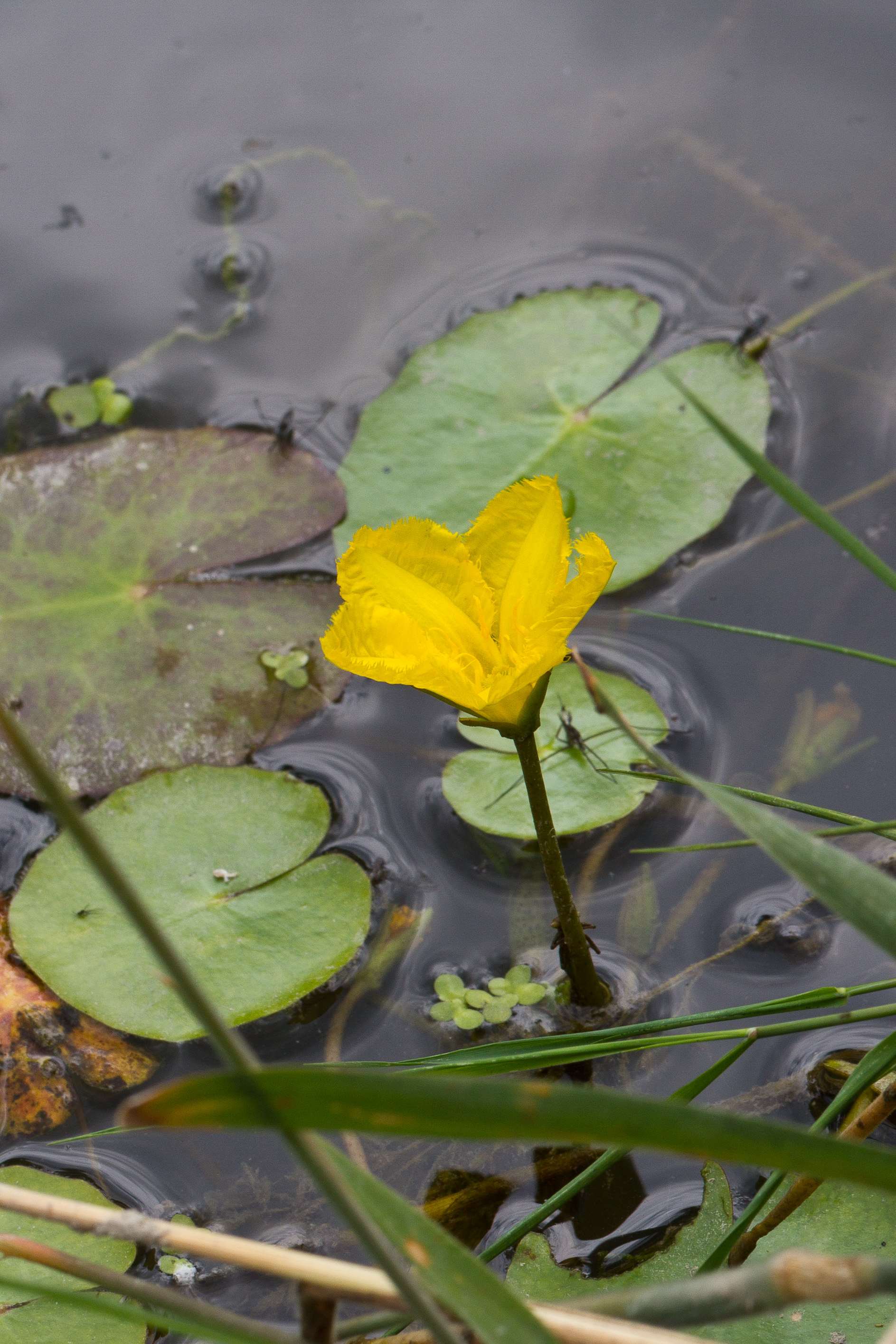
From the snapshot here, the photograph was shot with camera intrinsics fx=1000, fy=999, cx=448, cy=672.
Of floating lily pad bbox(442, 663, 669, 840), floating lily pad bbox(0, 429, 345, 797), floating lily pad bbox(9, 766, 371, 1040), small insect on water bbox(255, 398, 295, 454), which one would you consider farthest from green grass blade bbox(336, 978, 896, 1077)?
small insect on water bbox(255, 398, 295, 454)

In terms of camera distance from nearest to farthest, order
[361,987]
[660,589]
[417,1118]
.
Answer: [417,1118], [361,987], [660,589]

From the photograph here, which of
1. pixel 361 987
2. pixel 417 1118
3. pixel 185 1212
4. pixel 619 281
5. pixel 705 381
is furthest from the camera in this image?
pixel 619 281

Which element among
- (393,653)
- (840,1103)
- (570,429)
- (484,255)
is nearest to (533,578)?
(393,653)

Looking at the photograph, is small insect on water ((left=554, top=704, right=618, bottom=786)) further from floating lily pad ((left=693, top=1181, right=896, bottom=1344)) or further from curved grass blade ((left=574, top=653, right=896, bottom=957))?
curved grass blade ((left=574, top=653, right=896, bottom=957))

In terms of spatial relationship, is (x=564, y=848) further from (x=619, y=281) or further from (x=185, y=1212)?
(x=619, y=281)

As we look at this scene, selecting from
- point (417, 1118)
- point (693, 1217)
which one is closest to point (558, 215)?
point (693, 1217)
